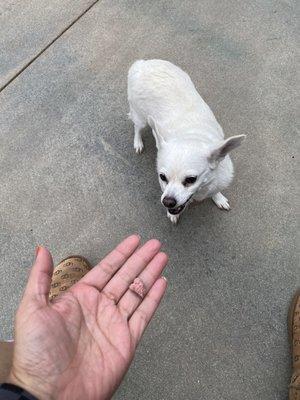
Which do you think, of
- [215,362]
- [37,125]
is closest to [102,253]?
[215,362]

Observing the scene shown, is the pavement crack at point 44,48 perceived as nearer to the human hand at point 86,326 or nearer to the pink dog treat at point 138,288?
the human hand at point 86,326

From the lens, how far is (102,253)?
3.04 metres

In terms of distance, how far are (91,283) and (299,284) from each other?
1.57m

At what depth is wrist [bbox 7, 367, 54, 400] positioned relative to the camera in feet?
5.14

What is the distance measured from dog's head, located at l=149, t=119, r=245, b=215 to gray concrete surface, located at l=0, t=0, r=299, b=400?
581 millimetres

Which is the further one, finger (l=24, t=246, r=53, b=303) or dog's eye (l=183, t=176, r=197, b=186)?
dog's eye (l=183, t=176, r=197, b=186)

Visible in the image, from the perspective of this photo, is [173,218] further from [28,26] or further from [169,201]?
[28,26]

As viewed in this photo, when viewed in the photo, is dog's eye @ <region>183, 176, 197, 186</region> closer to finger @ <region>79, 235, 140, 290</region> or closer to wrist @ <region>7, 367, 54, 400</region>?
finger @ <region>79, 235, 140, 290</region>

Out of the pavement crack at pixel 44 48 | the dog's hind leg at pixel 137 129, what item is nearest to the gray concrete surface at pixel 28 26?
the pavement crack at pixel 44 48

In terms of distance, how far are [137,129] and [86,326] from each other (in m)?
1.88

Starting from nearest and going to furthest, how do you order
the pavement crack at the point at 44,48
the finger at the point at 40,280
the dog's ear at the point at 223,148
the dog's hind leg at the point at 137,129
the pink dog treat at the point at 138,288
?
1. the finger at the point at 40,280
2. the pink dog treat at the point at 138,288
3. the dog's ear at the point at 223,148
4. the dog's hind leg at the point at 137,129
5. the pavement crack at the point at 44,48

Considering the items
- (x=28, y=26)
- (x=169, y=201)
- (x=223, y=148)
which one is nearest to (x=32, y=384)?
(x=169, y=201)

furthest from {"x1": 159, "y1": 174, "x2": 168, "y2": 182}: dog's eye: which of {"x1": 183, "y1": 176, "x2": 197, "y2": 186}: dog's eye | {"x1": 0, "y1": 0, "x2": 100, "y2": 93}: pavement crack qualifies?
{"x1": 0, "y1": 0, "x2": 100, "y2": 93}: pavement crack

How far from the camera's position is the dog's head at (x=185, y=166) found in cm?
248
